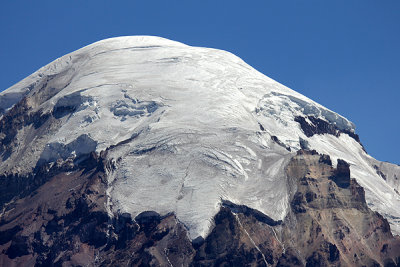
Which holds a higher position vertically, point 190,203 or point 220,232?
point 190,203

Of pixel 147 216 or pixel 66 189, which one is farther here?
pixel 66 189

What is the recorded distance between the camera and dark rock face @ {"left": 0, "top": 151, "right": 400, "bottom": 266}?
527ft

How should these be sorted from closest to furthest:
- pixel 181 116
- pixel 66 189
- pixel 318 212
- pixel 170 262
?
1. pixel 170 262
2. pixel 318 212
3. pixel 66 189
4. pixel 181 116

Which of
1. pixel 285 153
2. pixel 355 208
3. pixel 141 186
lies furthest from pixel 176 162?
pixel 355 208

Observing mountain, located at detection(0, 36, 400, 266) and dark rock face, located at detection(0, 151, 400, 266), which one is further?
mountain, located at detection(0, 36, 400, 266)

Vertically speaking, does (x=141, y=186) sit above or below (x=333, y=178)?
below

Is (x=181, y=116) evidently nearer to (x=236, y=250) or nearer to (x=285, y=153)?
(x=285, y=153)

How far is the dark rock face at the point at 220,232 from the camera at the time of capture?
161m

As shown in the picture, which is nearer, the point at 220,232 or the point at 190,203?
the point at 220,232

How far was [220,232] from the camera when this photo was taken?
16138cm

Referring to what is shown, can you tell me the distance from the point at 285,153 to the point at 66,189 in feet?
133

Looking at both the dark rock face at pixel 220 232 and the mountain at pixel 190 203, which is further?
the mountain at pixel 190 203

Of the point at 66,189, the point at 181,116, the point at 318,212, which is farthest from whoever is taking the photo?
the point at 181,116

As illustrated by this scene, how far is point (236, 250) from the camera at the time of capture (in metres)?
160
